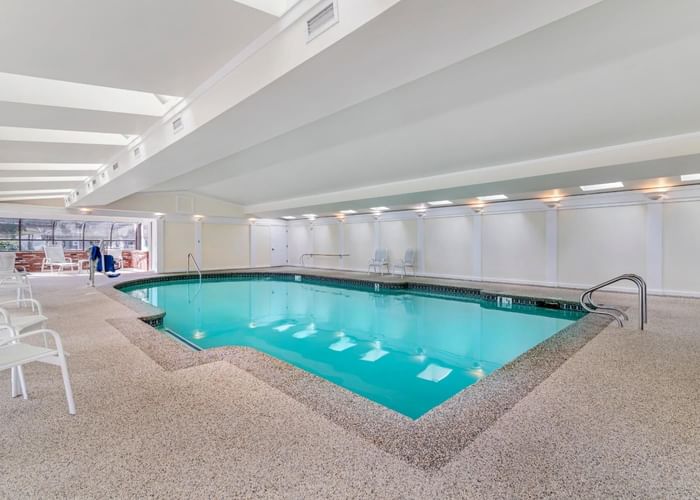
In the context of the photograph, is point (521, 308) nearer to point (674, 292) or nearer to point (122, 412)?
point (674, 292)

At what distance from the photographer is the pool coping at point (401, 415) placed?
1820 mm

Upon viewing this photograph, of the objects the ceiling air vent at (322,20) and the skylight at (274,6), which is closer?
the ceiling air vent at (322,20)

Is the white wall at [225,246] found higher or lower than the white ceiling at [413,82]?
lower

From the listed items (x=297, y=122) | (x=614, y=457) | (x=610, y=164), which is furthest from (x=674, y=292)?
(x=297, y=122)

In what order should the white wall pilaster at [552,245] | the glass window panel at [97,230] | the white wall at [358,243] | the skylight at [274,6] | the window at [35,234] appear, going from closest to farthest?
the skylight at [274,6], the white wall pilaster at [552,245], the window at [35,234], the white wall at [358,243], the glass window panel at [97,230]

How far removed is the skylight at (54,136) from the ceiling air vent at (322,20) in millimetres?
3582

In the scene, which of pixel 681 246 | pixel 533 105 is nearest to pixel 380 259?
pixel 681 246

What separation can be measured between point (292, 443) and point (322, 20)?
228cm

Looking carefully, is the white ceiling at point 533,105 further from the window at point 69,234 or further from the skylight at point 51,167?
the window at point 69,234

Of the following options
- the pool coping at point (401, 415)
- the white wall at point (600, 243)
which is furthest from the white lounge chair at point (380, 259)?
the pool coping at point (401, 415)

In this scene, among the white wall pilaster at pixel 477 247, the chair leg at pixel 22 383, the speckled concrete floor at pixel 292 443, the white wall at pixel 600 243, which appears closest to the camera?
the speckled concrete floor at pixel 292 443

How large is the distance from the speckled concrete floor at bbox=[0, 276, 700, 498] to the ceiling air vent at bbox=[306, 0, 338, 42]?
87.2 inches

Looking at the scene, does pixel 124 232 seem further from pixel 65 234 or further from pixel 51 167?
pixel 51 167

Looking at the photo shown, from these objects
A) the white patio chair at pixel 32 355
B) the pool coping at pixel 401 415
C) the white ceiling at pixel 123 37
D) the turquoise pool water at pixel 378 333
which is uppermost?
the white ceiling at pixel 123 37
